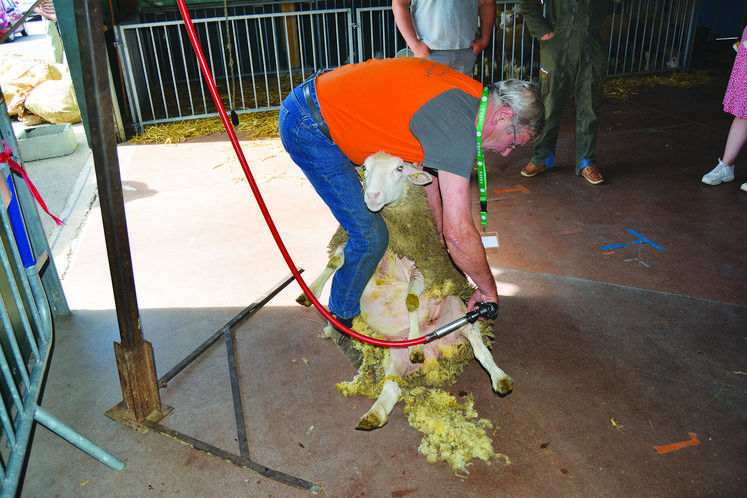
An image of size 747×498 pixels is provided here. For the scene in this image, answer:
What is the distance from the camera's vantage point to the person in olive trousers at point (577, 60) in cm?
460

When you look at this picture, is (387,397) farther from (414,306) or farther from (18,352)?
(18,352)

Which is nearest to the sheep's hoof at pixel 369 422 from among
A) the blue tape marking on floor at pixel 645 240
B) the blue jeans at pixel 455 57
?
the blue tape marking on floor at pixel 645 240

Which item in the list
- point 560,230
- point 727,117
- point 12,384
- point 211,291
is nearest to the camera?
point 12,384

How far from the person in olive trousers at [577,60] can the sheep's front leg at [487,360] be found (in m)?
2.84

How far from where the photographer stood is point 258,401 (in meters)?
2.57

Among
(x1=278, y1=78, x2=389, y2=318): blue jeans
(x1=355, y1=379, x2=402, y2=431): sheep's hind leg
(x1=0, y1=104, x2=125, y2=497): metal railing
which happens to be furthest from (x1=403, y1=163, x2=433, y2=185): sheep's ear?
(x1=0, y1=104, x2=125, y2=497): metal railing

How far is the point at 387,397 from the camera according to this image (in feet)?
7.98

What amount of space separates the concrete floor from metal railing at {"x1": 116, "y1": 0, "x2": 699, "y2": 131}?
311 cm

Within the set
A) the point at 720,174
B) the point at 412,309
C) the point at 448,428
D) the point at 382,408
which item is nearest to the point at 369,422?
the point at 382,408

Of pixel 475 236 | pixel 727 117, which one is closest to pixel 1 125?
pixel 475 236

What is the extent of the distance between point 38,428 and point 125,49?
5.28 m

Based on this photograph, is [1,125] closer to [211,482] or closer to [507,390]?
[211,482]

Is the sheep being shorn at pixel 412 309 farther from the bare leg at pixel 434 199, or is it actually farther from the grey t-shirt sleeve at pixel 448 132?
the grey t-shirt sleeve at pixel 448 132

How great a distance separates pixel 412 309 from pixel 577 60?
3.27m
